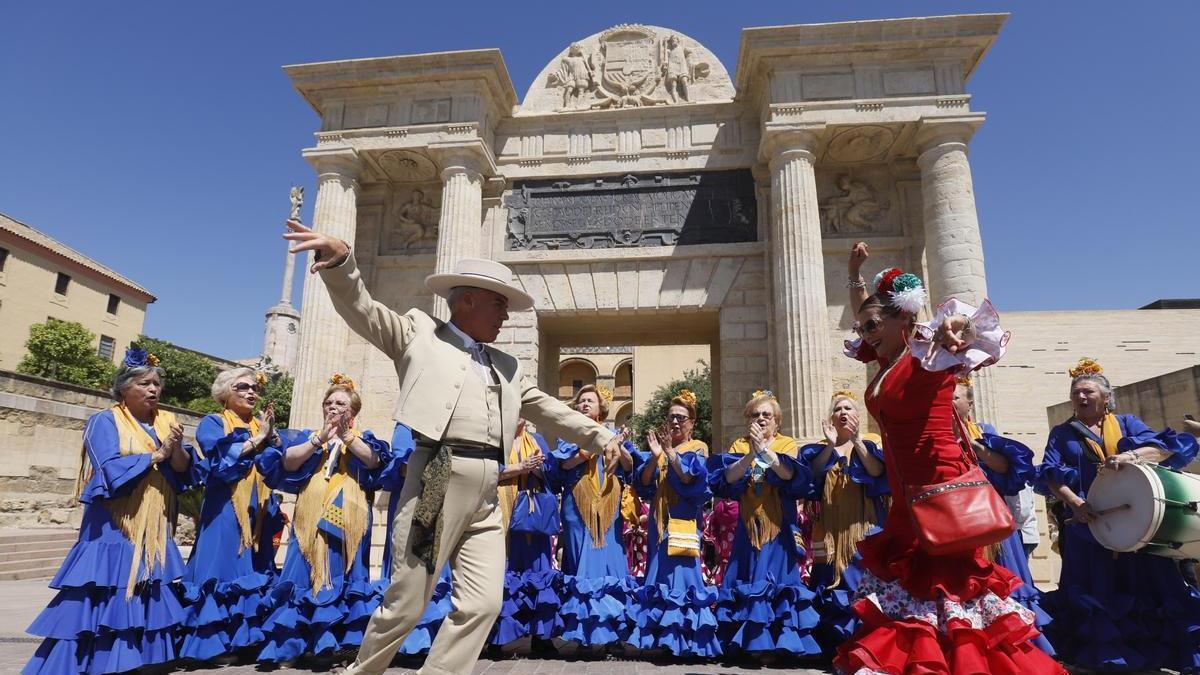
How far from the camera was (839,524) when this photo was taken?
4215mm

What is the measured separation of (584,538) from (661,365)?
134ft

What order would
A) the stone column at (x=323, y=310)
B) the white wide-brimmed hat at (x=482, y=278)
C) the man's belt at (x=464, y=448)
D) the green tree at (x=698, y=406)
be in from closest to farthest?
the man's belt at (x=464, y=448) → the white wide-brimmed hat at (x=482, y=278) → the stone column at (x=323, y=310) → the green tree at (x=698, y=406)

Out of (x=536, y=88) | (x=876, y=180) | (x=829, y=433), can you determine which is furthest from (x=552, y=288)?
(x=829, y=433)

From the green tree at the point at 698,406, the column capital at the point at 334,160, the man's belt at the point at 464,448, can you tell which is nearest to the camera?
the man's belt at the point at 464,448

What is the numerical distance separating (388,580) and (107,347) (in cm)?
4492

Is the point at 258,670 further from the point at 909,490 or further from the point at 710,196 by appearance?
the point at 710,196

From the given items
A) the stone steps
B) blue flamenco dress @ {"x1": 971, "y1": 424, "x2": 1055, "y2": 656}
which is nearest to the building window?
the stone steps

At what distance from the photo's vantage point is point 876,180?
37.6ft

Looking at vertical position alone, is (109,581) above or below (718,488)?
below

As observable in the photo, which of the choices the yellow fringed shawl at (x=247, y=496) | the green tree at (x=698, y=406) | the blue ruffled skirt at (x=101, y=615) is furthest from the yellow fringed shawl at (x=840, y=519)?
the green tree at (x=698, y=406)

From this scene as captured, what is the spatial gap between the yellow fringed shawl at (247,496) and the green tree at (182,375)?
121ft

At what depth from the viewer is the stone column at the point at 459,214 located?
10.9 metres

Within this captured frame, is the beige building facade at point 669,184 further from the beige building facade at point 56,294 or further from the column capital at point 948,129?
the beige building facade at point 56,294

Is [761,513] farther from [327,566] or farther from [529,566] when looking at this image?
[327,566]
